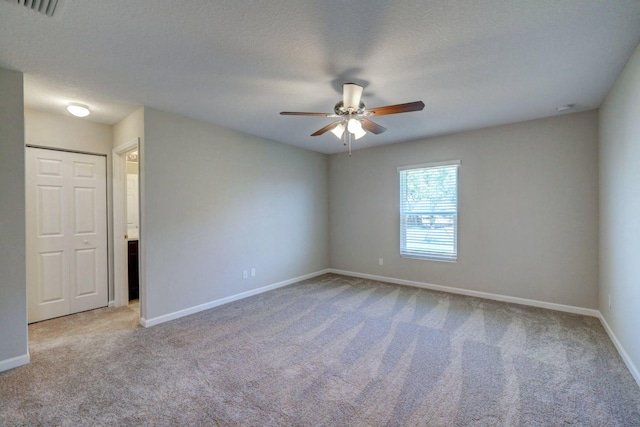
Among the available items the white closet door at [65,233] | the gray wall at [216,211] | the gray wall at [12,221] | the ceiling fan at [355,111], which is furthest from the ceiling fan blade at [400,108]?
the white closet door at [65,233]

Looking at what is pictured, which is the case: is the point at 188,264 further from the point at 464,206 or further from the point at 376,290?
the point at 464,206

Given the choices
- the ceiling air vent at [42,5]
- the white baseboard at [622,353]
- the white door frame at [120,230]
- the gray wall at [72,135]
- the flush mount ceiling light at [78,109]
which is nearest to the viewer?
the ceiling air vent at [42,5]

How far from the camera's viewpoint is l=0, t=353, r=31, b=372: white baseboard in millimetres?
2429

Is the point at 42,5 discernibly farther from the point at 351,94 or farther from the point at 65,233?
the point at 65,233

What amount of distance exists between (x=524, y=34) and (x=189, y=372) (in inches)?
142

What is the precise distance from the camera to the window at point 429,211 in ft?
15.1

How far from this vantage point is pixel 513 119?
3.88 metres

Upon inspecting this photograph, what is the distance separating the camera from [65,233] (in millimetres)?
3713

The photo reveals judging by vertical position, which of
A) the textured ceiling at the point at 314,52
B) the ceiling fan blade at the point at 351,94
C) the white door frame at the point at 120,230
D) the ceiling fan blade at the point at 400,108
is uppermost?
the textured ceiling at the point at 314,52

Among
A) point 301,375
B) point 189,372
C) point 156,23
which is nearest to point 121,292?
point 189,372

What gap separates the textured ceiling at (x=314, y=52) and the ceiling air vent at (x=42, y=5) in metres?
0.06

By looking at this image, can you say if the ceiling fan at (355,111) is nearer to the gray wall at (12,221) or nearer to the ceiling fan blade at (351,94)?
the ceiling fan blade at (351,94)

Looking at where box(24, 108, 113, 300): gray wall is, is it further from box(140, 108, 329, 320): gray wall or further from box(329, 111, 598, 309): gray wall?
box(329, 111, 598, 309): gray wall

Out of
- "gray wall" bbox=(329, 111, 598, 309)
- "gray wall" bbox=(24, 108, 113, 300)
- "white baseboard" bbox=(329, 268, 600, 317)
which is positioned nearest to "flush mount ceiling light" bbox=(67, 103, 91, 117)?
"gray wall" bbox=(24, 108, 113, 300)
